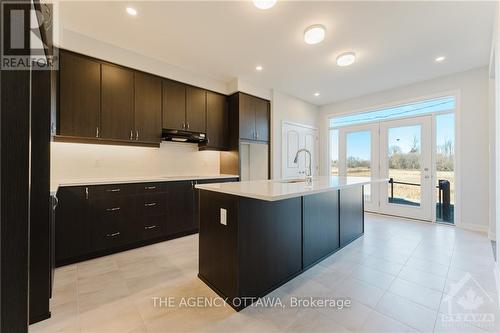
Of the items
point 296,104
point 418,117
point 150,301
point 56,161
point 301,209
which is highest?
point 296,104

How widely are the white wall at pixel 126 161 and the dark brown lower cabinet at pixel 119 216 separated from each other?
645 mm

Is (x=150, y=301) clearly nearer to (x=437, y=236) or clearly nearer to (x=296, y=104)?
(x=437, y=236)

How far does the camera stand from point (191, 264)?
2.46m

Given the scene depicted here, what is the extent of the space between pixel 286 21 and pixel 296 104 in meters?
3.02

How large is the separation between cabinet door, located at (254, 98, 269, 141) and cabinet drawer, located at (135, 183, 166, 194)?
2214 millimetres

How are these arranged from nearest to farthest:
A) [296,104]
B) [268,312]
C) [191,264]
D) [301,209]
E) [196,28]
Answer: [268,312] → [301,209] → [191,264] → [196,28] → [296,104]

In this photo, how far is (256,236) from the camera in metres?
1.80

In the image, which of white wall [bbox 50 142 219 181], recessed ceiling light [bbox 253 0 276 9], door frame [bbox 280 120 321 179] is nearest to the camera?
recessed ceiling light [bbox 253 0 276 9]

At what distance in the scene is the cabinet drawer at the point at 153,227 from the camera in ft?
9.90

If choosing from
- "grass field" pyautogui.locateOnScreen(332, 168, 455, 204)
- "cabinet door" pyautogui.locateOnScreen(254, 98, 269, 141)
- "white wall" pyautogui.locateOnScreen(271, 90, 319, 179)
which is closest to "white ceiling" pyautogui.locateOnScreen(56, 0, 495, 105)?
"cabinet door" pyautogui.locateOnScreen(254, 98, 269, 141)

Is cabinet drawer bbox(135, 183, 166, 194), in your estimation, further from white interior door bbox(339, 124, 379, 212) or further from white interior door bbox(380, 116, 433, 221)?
white interior door bbox(380, 116, 433, 221)

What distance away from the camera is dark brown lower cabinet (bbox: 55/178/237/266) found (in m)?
2.43

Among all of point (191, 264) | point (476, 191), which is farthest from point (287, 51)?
point (476, 191)

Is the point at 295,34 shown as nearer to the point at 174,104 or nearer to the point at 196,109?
the point at 196,109
